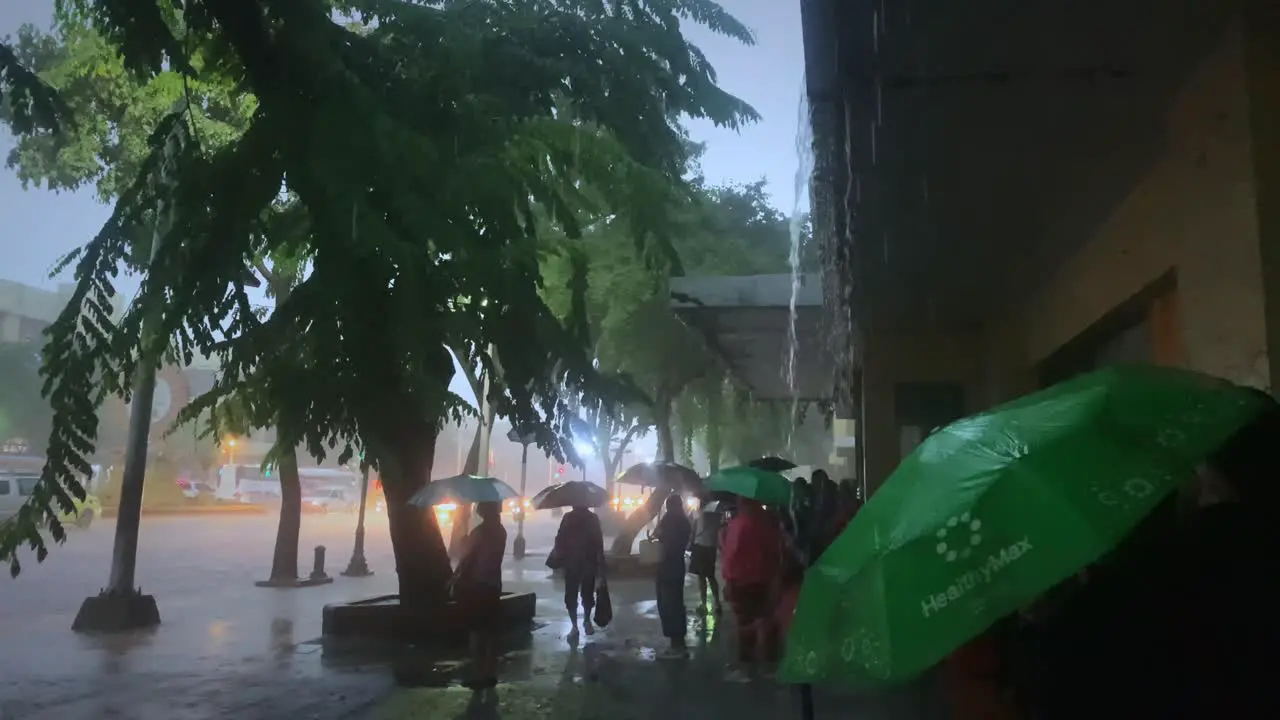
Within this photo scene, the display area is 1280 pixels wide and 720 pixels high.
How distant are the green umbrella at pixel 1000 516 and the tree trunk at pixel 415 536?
10505 mm

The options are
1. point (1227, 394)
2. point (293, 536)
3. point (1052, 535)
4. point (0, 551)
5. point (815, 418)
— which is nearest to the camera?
point (1052, 535)

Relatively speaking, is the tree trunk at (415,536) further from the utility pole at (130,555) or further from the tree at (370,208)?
the utility pole at (130,555)

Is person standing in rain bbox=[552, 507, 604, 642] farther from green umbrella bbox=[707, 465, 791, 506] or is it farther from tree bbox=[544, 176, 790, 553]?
tree bbox=[544, 176, 790, 553]

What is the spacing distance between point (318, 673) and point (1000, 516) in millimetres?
9262

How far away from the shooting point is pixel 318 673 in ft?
33.4

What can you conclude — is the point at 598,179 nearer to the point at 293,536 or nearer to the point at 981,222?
the point at 981,222

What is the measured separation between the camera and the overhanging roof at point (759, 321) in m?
11.1

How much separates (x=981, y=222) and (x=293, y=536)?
16.5 meters

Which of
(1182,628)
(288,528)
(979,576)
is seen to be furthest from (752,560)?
(288,528)

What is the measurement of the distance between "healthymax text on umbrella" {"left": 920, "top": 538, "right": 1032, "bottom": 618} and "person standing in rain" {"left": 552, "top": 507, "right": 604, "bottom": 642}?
8865 mm

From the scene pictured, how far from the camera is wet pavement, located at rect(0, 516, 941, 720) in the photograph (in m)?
8.26

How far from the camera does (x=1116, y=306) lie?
6.30m

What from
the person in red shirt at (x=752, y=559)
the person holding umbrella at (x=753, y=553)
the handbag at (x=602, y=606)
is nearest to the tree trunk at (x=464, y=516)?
the handbag at (x=602, y=606)

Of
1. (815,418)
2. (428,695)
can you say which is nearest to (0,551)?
(428,695)
